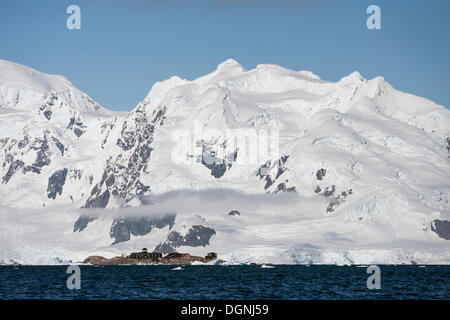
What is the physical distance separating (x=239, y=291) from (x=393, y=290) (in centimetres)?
3030

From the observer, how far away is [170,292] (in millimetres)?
161500

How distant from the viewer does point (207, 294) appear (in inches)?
6093
